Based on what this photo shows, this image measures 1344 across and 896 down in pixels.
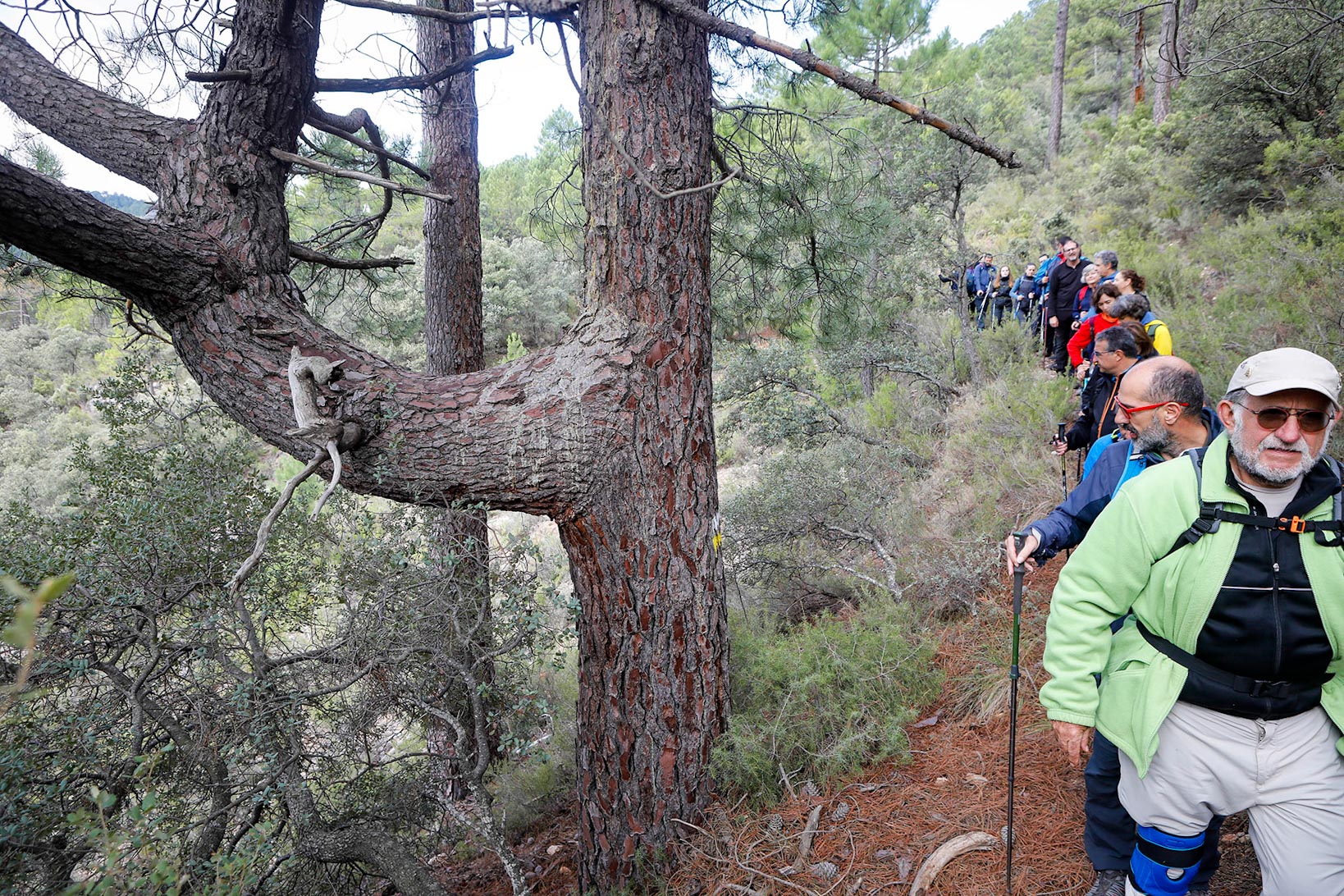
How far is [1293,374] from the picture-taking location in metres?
1.95

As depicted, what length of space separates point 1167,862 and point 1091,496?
51.0 inches

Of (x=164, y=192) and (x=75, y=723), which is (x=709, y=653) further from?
(x=164, y=192)

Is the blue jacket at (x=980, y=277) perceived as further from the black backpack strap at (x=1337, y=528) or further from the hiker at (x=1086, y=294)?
the black backpack strap at (x=1337, y=528)

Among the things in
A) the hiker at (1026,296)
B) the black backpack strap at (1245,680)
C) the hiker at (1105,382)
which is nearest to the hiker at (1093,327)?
the hiker at (1105,382)

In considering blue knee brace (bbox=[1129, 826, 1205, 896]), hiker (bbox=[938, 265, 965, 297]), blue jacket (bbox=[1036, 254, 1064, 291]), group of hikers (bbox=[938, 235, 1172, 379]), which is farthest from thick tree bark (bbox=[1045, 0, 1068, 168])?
blue knee brace (bbox=[1129, 826, 1205, 896])

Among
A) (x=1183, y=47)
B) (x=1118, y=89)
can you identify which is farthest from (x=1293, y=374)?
(x=1118, y=89)

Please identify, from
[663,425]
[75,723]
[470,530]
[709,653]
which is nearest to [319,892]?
[75,723]

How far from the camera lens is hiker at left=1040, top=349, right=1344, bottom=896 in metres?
1.99

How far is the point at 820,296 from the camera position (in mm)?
5242

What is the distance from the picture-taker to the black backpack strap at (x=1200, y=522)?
206cm

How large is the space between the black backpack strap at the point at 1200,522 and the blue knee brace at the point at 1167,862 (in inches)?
36.1

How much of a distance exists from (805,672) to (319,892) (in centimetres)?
265

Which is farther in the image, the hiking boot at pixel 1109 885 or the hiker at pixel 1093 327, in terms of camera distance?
the hiker at pixel 1093 327

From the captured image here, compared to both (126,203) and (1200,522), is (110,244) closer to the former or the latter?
(126,203)
